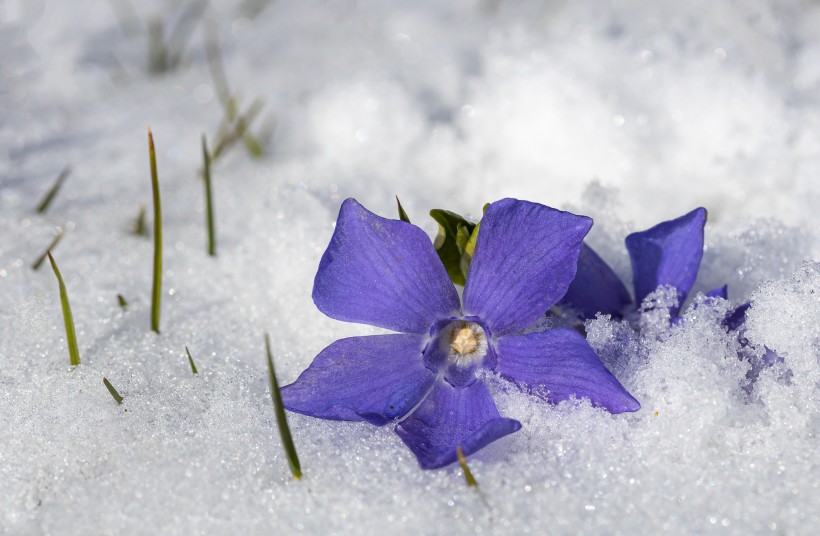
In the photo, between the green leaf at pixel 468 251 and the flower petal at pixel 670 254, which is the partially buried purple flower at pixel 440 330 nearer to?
the green leaf at pixel 468 251

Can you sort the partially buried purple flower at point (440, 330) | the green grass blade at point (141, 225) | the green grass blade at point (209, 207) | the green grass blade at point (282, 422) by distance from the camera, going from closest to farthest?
the green grass blade at point (282, 422), the partially buried purple flower at point (440, 330), the green grass blade at point (209, 207), the green grass blade at point (141, 225)

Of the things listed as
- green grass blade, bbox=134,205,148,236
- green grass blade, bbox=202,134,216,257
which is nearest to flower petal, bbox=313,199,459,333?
green grass blade, bbox=202,134,216,257

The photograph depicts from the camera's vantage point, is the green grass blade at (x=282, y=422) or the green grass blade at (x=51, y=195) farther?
the green grass blade at (x=51, y=195)

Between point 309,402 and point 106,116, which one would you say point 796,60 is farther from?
point 106,116

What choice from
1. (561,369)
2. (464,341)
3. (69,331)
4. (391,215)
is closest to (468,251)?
(464,341)

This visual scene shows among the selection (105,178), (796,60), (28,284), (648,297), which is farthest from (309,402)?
(796,60)

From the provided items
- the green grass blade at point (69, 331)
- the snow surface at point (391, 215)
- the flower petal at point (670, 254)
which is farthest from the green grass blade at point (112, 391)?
the flower petal at point (670, 254)

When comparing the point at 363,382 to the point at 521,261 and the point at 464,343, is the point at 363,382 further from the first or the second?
the point at 521,261
